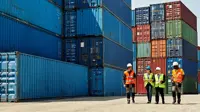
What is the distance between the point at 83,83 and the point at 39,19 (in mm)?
5728

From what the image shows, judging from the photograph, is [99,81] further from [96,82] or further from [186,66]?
[186,66]

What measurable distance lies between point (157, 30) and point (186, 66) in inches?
204

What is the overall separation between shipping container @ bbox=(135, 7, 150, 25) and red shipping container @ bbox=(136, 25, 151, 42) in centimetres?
46

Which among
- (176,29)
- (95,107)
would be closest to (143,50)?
(176,29)

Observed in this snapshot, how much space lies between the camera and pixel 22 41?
20125 mm

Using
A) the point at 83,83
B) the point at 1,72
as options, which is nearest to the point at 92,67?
the point at 83,83

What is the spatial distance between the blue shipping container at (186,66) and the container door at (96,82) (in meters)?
13.1

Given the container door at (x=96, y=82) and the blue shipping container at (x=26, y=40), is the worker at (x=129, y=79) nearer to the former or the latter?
the blue shipping container at (x=26, y=40)

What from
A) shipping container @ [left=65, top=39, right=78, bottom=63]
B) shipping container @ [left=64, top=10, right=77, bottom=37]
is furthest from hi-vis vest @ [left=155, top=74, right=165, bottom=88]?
shipping container @ [left=64, top=10, right=77, bottom=37]

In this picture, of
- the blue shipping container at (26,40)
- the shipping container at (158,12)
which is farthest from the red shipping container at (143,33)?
the blue shipping container at (26,40)

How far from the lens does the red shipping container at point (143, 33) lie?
37.9 metres

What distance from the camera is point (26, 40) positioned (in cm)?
2055

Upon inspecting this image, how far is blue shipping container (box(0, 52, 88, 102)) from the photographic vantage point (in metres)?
15.9

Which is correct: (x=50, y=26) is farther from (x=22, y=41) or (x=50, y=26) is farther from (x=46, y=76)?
(x=46, y=76)
